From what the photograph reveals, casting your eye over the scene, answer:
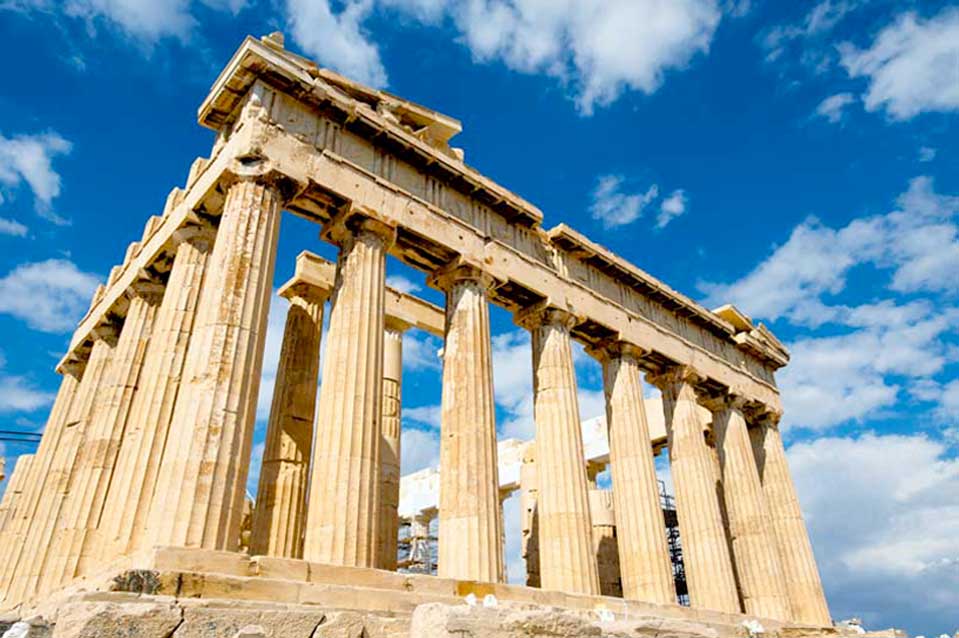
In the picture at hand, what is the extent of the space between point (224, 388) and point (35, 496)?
12201 mm

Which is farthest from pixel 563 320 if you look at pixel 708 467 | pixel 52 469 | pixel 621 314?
pixel 52 469

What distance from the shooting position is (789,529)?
86.7ft

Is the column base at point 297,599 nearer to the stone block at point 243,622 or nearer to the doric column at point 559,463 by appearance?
the stone block at point 243,622

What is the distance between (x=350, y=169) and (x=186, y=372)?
6.25 metres

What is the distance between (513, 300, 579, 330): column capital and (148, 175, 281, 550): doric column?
26.9ft

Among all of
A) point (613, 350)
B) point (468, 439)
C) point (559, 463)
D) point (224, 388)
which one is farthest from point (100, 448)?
point (613, 350)

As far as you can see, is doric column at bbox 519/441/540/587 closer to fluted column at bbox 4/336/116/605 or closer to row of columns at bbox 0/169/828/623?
row of columns at bbox 0/169/828/623

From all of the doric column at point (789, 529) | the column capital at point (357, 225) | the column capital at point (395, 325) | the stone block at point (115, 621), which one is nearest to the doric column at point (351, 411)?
the column capital at point (357, 225)

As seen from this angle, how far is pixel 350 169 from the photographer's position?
16.5 m

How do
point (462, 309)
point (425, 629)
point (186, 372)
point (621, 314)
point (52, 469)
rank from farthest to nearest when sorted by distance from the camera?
point (621, 314) < point (52, 469) < point (462, 309) < point (186, 372) < point (425, 629)

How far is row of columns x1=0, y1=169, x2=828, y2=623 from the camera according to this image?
12.6 m

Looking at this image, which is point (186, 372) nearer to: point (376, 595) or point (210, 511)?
point (210, 511)

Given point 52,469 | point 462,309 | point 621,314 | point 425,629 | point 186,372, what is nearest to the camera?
point 425,629

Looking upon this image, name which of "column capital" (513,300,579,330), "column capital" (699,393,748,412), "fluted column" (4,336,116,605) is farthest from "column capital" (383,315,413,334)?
"column capital" (699,393,748,412)
